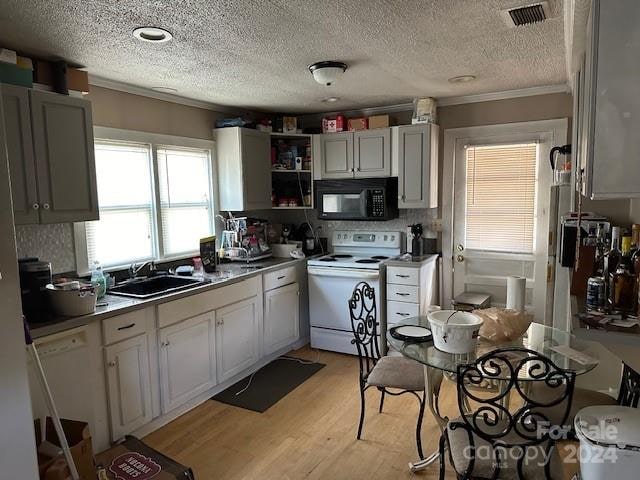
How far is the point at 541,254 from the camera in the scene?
12.2ft

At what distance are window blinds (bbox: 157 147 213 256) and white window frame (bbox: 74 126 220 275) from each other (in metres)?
0.04

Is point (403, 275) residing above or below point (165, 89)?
below

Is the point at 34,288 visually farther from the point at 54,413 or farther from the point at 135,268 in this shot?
the point at 135,268

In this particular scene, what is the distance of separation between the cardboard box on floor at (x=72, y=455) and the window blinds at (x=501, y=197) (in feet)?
10.9

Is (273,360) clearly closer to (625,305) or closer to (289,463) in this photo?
(289,463)

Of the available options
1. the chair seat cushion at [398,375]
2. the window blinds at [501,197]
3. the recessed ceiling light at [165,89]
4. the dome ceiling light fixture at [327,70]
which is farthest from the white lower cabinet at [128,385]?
the window blinds at [501,197]

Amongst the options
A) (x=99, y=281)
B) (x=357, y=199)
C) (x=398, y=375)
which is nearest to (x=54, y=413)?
(x=99, y=281)

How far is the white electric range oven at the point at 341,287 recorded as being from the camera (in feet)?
12.5

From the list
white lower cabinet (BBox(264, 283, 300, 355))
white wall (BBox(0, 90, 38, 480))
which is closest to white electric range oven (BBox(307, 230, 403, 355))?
white lower cabinet (BBox(264, 283, 300, 355))

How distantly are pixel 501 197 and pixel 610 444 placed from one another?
9.20ft

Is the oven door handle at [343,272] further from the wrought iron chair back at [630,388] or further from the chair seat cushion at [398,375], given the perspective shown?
the wrought iron chair back at [630,388]

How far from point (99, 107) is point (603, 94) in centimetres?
298

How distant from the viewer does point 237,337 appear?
3396mm

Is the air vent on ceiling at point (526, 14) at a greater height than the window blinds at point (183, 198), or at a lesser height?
greater
